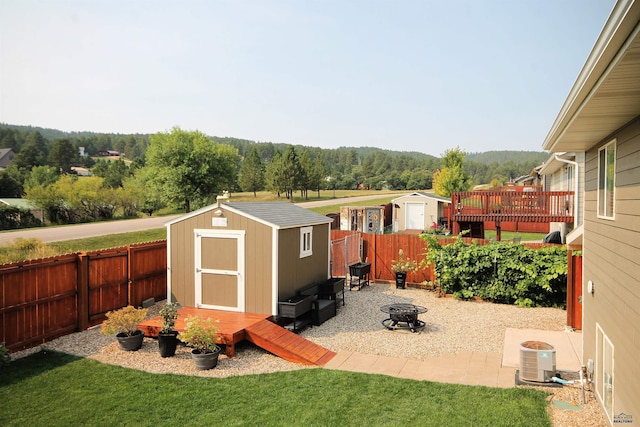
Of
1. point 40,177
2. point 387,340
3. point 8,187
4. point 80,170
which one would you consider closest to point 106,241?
point 387,340

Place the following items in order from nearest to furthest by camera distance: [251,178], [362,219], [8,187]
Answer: [362,219] → [8,187] → [251,178]

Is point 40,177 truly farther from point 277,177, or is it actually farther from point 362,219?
point 362,219

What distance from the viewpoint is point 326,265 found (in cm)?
1325

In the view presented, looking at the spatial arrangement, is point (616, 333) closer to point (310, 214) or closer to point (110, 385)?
point (110, 385)

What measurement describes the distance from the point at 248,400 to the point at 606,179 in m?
5.75

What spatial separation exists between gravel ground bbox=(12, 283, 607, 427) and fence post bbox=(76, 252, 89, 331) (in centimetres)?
30

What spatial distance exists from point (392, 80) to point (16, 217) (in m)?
24.0

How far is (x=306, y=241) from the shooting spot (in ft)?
38.8

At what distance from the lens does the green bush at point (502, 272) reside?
12.6 meters

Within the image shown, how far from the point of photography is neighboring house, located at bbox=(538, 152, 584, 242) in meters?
9.62

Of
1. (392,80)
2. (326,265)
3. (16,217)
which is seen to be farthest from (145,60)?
(16,217)

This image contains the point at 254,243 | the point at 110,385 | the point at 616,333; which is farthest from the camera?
the point at 254,243

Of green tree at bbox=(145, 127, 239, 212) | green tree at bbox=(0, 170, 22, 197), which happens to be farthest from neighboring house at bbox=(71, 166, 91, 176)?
green tree at bbox=(145, 127, 239, 212)

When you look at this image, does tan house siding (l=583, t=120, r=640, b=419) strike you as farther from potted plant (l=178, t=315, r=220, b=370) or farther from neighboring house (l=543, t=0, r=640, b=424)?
potted plant (l=178, t=315, r=220, b=370)
